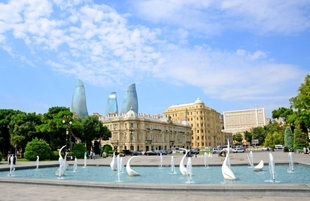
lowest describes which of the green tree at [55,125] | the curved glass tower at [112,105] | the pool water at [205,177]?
the pool water at [205,177]

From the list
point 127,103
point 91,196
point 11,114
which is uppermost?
point 127,103

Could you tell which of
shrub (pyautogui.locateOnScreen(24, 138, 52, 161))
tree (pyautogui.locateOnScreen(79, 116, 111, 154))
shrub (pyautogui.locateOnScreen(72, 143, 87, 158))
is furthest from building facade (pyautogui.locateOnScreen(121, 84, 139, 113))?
shrub (pyautogui.locateOnScreen(24, 138, 52, 161))

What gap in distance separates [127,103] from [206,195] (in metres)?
125

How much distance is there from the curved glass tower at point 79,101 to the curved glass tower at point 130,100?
1809 centimetres

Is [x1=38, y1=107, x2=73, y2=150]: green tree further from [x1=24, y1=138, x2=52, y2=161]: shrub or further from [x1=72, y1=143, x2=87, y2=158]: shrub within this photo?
[x1=24, y1=138, x2=52, y2=161]: shrub

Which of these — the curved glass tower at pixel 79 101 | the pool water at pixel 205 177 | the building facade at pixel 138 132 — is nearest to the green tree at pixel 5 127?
the pool water at pixel 205 177

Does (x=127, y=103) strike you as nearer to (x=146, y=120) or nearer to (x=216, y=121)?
(x=146, y=120)

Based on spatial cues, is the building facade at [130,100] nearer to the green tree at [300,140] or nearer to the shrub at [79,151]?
the shrub at [79,151]

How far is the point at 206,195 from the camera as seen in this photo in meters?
10.3

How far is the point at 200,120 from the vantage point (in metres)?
140

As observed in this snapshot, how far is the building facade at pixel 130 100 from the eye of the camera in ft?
442

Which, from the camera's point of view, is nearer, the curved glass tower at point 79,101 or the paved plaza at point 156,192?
the paved plaza at point 156,192

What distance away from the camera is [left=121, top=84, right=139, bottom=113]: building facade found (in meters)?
135

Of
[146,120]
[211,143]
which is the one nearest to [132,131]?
[146,120]
